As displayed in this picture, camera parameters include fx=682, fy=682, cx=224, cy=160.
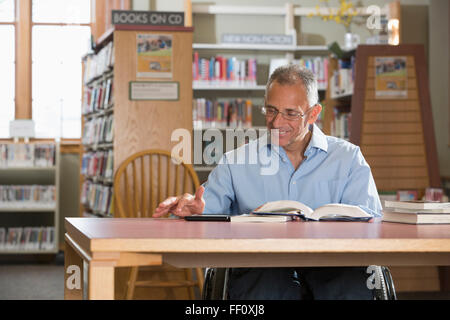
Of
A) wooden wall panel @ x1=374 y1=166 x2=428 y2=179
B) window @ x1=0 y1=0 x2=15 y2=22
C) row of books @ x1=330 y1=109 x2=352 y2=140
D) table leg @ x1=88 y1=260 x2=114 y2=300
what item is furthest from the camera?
window @ x1=0 y1=0 x2=15 y2=22

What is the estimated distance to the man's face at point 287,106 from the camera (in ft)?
7.30

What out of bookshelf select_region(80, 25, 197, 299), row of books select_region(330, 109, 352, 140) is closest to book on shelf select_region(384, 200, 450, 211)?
bookshelf select_region(80, 25, 197, 299)

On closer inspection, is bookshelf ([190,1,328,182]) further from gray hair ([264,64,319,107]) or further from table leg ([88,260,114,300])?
table leg ([88,260,114,300])

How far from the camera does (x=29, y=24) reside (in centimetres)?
663

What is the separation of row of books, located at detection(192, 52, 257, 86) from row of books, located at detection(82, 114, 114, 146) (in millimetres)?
1058

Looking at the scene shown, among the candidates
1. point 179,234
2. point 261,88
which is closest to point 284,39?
point 261,88

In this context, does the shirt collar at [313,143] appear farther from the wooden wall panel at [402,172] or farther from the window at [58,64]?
the window at [58,64]

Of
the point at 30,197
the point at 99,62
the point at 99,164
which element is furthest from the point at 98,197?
the point at 30,197

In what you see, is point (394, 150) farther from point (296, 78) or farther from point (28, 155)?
point (28, 155)

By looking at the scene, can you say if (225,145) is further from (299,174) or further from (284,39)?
(299,174)

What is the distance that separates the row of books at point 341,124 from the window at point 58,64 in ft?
9.36

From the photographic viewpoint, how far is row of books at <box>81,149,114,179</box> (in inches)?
178

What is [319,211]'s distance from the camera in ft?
5.75

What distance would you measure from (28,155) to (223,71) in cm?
190
